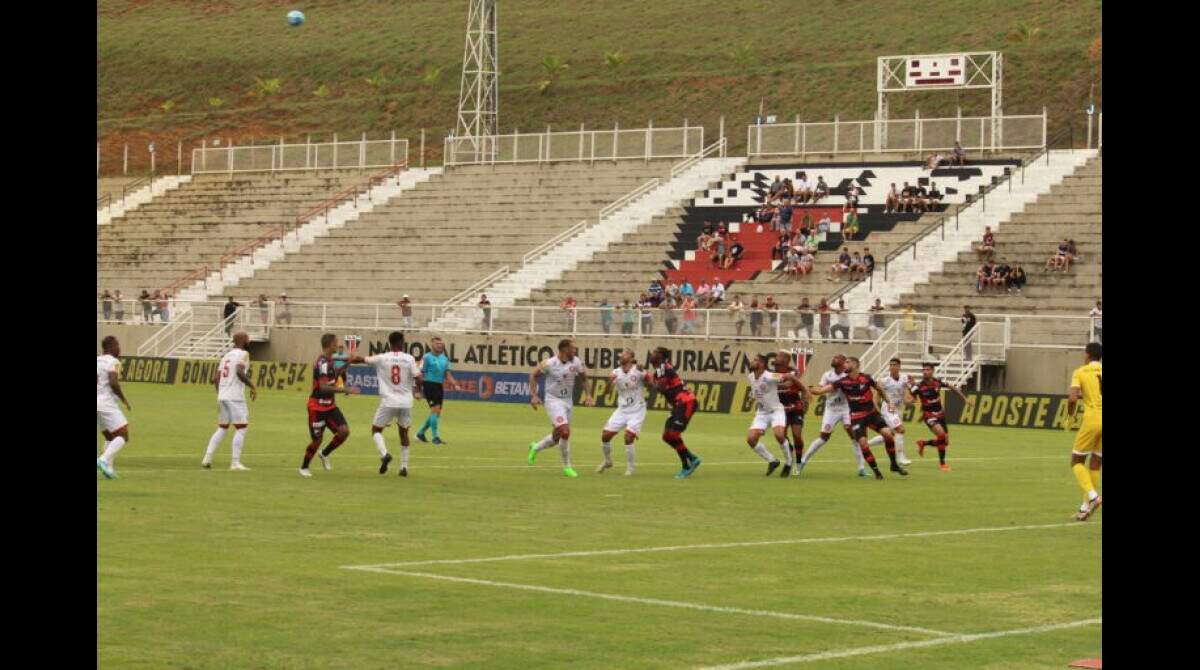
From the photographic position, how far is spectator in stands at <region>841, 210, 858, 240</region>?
5922cm

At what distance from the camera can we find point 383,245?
69.1m

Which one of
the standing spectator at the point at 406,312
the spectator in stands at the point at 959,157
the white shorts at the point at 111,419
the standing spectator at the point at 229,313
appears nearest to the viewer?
the white shorts at the point at 111,419

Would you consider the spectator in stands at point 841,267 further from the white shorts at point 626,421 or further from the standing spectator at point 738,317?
the white shorts at point 626,421

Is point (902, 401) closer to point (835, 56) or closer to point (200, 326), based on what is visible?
point (200, 326)

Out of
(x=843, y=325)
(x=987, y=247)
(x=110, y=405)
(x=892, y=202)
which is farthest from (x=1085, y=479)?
(x=892, y=202)

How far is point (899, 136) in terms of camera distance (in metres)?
64.6

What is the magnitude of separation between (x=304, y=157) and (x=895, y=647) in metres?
67.2

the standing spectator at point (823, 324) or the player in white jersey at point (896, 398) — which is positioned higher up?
the standing spectator at point (823, 324)

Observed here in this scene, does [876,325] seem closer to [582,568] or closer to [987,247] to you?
[987,247]

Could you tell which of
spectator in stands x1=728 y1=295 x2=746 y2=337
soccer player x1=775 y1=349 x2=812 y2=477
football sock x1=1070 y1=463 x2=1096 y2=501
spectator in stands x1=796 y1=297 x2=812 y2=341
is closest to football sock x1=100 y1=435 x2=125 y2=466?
soccer player x1=775 y1=349 x2=812 y2=477

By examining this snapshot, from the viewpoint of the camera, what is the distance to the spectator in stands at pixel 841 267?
56312mm

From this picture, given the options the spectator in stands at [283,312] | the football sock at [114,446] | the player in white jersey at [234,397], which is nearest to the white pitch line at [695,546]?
the football sock at [114,446]

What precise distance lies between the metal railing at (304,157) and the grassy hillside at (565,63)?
1541 cm
